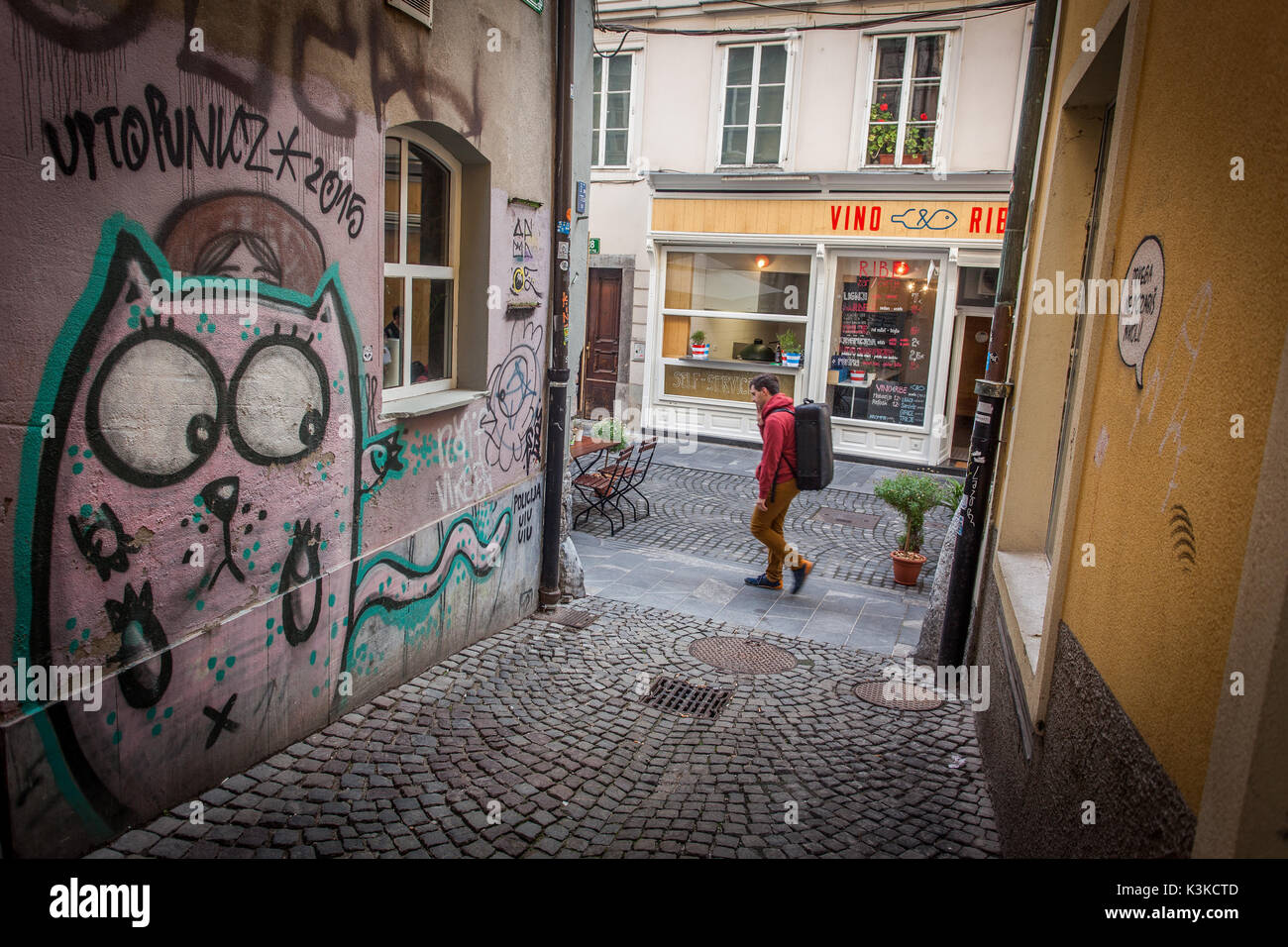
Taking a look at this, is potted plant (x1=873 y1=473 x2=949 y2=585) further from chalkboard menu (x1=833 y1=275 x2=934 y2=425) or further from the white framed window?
chalkboard menu (x1=833 y1=275 x2=934 y2=425)

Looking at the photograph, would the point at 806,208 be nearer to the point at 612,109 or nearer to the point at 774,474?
the point at 612,109

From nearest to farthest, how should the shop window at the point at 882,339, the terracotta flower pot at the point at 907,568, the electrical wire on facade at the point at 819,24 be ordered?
the terracotta flower pot at the point at 907,568 → the electrical wire on facade at the point at 819,24 → the shop window at the point at 882,339

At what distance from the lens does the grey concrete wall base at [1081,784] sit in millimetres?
2211

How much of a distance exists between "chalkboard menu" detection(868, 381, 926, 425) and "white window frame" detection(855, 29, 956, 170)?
3.54m

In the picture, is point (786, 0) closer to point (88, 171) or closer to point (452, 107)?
point (452, 107)

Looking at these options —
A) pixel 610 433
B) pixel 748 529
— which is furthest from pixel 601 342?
pixel 748 529

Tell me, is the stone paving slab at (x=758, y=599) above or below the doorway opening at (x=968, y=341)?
below

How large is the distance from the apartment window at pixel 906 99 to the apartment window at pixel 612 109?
4452 mm

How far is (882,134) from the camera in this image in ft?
45.7

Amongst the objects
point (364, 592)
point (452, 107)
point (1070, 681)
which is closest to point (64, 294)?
point (364, 592)

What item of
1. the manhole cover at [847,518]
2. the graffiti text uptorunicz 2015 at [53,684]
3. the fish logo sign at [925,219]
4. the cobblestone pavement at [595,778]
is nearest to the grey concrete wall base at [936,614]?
the cobblestone pavement at [595,778]

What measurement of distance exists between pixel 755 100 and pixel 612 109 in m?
2.77

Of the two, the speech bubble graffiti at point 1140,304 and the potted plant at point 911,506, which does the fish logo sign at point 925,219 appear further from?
the speech bubble graffiti at point 1140,304
